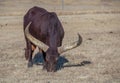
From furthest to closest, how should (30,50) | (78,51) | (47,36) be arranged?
(78,51)
(30,50)
(47,36)

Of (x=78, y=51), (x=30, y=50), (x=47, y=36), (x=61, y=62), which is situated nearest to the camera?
(x=47, y=36)

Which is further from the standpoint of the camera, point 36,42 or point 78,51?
point 78,51

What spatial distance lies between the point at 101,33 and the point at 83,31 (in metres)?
1.27

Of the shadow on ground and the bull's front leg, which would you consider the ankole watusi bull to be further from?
the shadow on ground

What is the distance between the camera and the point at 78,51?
1702 cm

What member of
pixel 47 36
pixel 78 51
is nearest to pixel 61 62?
pixel 47 36

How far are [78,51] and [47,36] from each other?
4.21 m

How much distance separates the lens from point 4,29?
2431 cm

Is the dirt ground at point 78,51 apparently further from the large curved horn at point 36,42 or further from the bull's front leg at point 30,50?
the large curved horn at point 36,42

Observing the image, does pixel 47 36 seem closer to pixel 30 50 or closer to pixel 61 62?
pixel 30 50

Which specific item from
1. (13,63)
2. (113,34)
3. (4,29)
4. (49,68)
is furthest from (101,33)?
(49,68)

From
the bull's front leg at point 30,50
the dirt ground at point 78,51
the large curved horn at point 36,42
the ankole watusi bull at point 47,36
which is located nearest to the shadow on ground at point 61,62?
the dirt ground at point 78,51

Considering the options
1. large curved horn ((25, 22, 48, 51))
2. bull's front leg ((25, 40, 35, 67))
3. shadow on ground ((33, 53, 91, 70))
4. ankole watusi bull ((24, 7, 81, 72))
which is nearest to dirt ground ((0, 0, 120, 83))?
shadow on ground ((33, 53, 91, 70))

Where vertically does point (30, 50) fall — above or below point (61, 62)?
above
